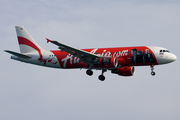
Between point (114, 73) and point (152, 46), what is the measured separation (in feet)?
29.9

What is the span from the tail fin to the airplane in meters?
0.20

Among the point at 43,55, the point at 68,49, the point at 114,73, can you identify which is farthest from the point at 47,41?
the point at 114,73

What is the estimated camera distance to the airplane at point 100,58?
55312 millimetres

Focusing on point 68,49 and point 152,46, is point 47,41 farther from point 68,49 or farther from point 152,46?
point 152,46

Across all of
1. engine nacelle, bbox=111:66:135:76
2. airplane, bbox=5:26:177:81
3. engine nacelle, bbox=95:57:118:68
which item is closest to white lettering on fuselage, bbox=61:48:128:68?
airplane, bbox=5:26:177:81

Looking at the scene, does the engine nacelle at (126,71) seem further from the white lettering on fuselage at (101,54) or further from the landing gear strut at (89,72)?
the landing gear strut at (89,72)

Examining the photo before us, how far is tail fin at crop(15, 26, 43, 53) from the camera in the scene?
64300mm

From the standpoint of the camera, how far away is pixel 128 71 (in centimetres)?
6053

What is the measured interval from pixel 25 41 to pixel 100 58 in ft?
54.1

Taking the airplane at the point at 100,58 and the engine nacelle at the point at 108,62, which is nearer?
the engine nacelle at the point at 108,62

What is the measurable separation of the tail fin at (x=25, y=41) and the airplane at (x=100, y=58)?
0.64 feet

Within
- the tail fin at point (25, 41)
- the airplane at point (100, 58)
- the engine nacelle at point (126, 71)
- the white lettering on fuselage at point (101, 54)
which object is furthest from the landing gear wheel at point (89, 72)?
the tail fin at point (25, 41)

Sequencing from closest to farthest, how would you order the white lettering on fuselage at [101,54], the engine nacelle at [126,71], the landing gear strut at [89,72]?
the white lettering on fuselage at [101,54]
the landing gear strut at [89,72]
the engine nacelle at [126,71]

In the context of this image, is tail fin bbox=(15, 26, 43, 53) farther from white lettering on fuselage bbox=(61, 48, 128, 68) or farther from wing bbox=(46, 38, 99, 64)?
wing bbox=(46, 38, 99, 64)
